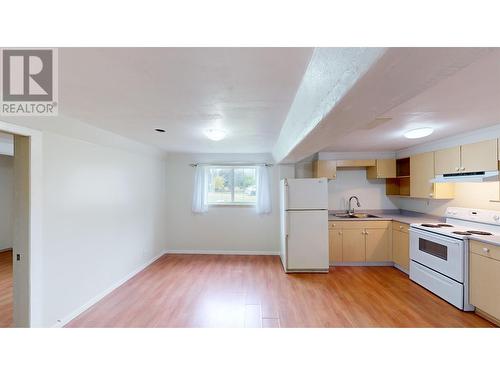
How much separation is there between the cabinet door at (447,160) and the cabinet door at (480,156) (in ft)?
0.32

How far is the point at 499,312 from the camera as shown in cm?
223

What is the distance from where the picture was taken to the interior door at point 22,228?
2006mm

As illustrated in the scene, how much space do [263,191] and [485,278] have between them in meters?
3.39

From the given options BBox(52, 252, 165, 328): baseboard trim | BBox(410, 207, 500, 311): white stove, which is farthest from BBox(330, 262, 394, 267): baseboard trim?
BBox(52, 252, 165, 328): baseboard trim

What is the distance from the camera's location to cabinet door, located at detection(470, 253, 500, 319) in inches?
88.8

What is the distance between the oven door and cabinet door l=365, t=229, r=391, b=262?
0.63 m

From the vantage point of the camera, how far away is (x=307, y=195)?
3838mm

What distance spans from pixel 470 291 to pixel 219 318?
2837 mm

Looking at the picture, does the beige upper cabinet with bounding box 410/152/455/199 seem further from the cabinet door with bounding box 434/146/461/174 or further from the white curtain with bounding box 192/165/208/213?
the white curtain with bounding box 192/165/208/213

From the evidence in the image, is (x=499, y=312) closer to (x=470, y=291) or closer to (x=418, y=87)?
(x=470, y=291)

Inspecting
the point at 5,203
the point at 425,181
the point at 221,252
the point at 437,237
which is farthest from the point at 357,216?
the point at 5,203

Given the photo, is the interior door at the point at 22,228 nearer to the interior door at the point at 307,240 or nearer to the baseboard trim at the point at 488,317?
the interior door at the point at 307,240

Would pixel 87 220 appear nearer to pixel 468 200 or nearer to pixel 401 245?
pixel 401 245
